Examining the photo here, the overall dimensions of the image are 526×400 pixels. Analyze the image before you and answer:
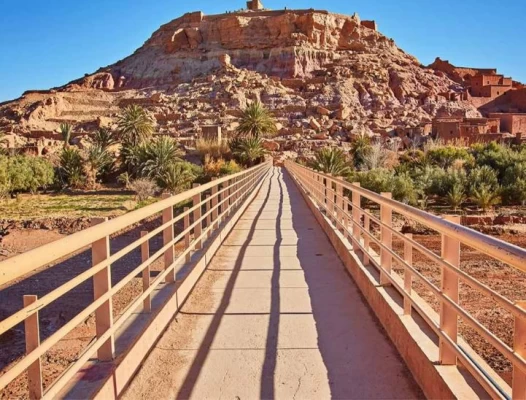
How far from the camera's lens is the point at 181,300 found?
6617 millimetres

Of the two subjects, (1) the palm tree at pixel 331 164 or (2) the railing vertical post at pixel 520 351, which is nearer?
(2) the railing vertical post at pixel 520 351

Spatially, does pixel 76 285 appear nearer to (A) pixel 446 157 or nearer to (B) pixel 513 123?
(A) pixel 446 157

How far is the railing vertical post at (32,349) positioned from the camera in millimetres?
2914

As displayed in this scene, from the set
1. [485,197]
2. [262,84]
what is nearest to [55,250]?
[485,197]

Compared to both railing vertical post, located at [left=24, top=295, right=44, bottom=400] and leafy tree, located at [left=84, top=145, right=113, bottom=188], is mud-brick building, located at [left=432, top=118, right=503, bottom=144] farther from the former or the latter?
railing vertical post, located at [left=24, top=295, right=44, bottom=400]

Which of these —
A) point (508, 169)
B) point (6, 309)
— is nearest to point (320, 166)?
point (508, 169)

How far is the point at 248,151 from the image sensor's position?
52.5 m

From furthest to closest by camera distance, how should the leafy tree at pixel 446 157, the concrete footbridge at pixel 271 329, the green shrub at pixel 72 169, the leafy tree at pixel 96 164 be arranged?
the leafy tree at pixel 96 164, the green shrub at pixel 72 169, the leafy tree at pixel 446 157, the concrete footbridge at pixel 271 329

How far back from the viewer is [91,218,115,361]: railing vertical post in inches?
159

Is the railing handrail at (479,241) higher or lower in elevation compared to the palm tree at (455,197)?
higher

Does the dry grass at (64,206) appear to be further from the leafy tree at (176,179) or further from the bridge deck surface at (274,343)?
the bridge deck surface at (274,343)

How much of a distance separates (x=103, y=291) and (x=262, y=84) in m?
102

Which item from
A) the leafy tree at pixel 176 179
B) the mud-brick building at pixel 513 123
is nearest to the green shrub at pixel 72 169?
the leafy tree at pixel 176 179

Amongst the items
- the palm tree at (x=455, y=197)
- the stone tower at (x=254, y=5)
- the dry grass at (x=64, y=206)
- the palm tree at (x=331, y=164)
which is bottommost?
the dry grass at (x=64, y=206)
